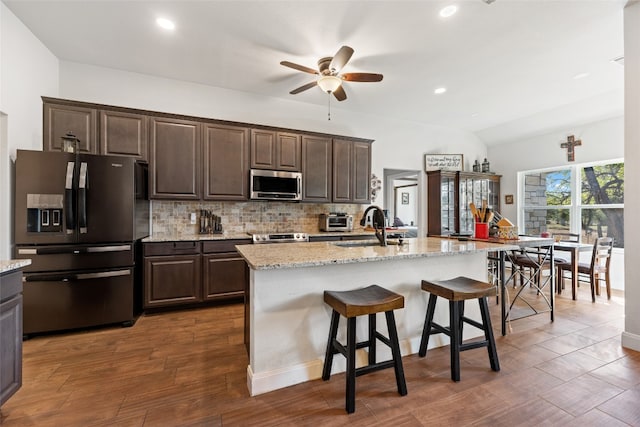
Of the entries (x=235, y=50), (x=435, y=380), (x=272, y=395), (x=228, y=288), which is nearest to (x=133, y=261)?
(x=228, y=288)

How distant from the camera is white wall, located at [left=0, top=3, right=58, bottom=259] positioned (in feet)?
7.92

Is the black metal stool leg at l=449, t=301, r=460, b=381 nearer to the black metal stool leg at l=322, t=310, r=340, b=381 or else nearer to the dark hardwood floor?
the dark hardwood floor

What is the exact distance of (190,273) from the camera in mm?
3316

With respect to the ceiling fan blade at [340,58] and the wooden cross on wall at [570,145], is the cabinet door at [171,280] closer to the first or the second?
the ceiling fan blade at [340,58]

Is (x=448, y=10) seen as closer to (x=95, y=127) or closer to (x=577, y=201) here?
(x=95, y=127)

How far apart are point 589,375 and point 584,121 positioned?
4.59 metres

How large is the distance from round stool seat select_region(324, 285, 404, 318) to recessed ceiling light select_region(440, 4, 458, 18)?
7.83 ft

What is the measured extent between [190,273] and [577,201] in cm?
633

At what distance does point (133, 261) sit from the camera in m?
2.92

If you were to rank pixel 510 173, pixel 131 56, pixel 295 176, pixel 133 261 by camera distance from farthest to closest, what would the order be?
pixel 510 173
pixel 295 176
pixel 131 56
pixel 133 261

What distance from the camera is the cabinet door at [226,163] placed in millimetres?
3643

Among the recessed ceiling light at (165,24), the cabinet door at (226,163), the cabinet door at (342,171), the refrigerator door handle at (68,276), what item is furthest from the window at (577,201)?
the refrigerator door handle at (68,276)

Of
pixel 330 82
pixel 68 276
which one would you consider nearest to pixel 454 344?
pixel 330 82

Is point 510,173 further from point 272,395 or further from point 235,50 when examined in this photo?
point 272,395
